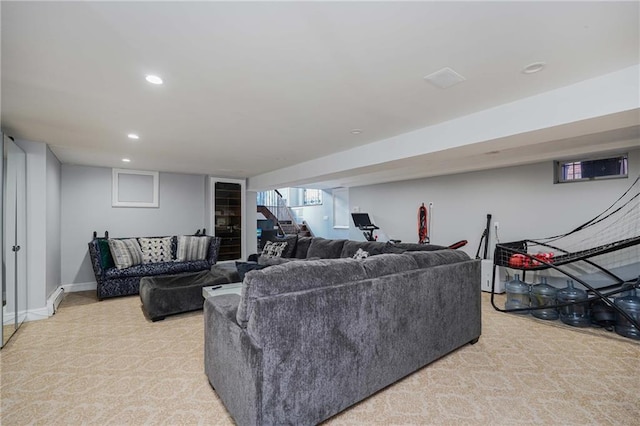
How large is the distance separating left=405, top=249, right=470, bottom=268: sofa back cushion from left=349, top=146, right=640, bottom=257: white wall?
3069 mm

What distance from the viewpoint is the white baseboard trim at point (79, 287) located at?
5379 mm

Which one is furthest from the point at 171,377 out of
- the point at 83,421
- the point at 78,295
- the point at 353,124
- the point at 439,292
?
the point at 78,295

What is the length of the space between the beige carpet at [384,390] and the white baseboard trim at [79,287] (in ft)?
7.62

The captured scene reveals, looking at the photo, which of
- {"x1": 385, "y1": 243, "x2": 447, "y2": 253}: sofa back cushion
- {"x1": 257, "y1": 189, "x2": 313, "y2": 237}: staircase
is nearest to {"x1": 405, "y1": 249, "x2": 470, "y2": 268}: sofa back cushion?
{"x1": 385, "y1": 243, "x2": 447, "y2": 253}: sofa back cushion

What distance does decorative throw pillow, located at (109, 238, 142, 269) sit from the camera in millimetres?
5059

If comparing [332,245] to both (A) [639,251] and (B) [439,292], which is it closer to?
(B) [439,292]

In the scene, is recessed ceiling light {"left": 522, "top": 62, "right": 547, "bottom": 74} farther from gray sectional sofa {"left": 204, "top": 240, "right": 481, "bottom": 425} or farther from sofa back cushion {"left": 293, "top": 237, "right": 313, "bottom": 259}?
sofa back cushion {"left": 293, "top": 237, "right": 313, "bottom": 259}

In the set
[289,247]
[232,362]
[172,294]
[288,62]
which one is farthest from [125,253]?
[288,62]

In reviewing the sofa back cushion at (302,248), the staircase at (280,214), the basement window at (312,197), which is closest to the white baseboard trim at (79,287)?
the sofa back cushion at (302,248)

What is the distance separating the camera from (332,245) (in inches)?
198

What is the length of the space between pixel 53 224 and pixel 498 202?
7.52 m

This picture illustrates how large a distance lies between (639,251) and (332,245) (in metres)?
4.24

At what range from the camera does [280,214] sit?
11.5m

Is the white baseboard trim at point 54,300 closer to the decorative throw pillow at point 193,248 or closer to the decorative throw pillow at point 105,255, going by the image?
the decorative throw pillow at point 105,255
